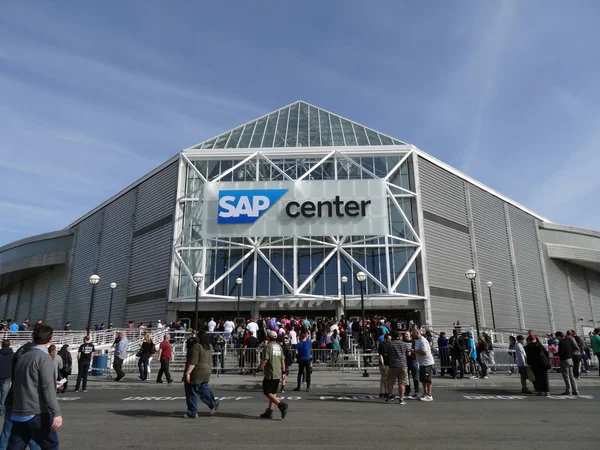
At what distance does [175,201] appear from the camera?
35.6 m

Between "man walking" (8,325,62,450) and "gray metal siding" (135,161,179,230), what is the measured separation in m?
31.8

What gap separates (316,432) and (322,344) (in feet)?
39.4

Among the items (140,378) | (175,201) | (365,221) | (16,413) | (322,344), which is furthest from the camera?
(175,201)

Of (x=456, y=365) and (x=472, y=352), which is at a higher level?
(x=472, y=352)

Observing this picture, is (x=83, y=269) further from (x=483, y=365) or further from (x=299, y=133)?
(x=483, y=365)

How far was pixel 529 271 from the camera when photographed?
42.4 metres

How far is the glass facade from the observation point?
107 feet

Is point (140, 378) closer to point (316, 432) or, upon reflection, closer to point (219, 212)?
point (316, 432)

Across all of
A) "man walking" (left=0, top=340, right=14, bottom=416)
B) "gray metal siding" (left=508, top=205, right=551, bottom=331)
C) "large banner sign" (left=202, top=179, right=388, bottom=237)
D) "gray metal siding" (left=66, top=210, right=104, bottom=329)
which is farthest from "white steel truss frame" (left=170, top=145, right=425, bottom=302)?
"man walking" (left=0, top=340, right=14, bottom=416)

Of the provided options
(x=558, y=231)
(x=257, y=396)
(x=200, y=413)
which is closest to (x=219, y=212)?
(x=257, y=396)

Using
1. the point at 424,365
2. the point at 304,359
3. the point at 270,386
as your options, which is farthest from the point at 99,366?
the point at 424,365

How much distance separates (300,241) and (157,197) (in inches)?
534

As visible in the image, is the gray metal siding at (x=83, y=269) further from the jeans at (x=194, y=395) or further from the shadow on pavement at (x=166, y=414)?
the jeans at (x=194, y=395)

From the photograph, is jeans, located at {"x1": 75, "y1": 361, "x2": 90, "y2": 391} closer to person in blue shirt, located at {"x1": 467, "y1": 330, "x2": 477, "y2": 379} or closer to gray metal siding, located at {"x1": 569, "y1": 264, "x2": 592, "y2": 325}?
person in blue shirt, located at {"x1": 467, "y1": 330, "x2": 477, "y2": 379}
